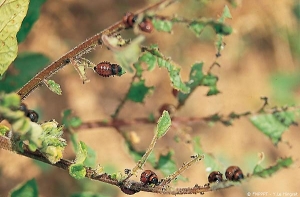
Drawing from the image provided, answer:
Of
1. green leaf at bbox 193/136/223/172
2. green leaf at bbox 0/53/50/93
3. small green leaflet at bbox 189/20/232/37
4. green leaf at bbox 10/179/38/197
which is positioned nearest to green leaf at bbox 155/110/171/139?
small green leaflet at bbox 189/20/232/37

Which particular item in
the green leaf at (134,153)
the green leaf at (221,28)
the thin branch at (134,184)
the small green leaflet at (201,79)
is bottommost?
the thin branch at (134,184)

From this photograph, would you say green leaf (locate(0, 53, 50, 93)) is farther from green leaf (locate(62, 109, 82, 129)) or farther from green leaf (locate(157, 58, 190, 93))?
green leaf (locate(157, 58, 190, 93))

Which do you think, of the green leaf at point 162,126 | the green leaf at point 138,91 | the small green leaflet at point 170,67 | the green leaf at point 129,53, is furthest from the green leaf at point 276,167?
the green leaf at point 138,91

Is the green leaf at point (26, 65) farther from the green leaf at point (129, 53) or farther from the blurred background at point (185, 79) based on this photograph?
the green leaf at point (129, 53)

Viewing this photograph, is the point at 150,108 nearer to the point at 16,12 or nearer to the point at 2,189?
the point at 2,189

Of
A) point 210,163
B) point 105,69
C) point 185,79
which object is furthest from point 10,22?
point 185,79

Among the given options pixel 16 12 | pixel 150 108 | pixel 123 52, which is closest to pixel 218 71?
pixel 150 108
